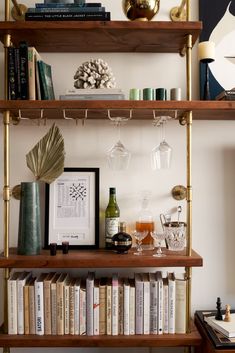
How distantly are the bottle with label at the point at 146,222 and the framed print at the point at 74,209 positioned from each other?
7.4 inches

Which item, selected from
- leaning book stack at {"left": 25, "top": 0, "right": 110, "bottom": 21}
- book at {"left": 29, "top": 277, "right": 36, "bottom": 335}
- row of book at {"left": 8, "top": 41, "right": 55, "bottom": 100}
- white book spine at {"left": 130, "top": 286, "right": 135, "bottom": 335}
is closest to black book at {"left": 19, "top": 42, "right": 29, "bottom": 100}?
row of book at {"left": 8, "top": 41, "right": 55, "bottom": 100}

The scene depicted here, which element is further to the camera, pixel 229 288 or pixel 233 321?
pixel 229 288

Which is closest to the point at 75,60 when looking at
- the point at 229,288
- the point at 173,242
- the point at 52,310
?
the point at 173,242

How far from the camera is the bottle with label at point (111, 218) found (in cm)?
157

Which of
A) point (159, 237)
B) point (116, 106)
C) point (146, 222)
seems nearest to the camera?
point (116, 106)

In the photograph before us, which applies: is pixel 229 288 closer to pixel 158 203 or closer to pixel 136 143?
pixel 158 203

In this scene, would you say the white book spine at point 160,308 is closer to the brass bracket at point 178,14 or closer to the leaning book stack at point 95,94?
the leaning book stack at point 95,94

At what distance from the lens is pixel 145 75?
66.4 inches

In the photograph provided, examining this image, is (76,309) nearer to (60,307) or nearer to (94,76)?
(60,307)

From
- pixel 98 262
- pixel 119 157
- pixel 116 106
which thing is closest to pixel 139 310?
pixel 98 262

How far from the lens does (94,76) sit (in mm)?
1474

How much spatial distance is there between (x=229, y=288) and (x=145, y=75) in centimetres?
99

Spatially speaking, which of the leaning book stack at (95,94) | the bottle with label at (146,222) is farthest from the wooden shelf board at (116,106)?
the bottle with label at (146,222)

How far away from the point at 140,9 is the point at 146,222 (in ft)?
2.76
